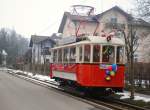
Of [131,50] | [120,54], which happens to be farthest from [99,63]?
[131,50]

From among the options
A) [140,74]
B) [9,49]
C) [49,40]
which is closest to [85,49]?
[140,74]

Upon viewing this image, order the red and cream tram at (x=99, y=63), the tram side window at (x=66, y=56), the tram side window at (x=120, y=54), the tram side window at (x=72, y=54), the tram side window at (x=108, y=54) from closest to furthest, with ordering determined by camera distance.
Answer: the red and cream tram at (x=99, y=63) → the tram side window at (x=108, y=54) → the tram side window at (x=120, y=54) → the tram side window at (x=72, y=54) → the tram side window at (x=66, y=56)

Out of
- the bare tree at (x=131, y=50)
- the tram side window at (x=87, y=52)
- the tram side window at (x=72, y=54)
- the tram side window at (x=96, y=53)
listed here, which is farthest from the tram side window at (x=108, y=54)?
the tram side window at (x=72, y=54)

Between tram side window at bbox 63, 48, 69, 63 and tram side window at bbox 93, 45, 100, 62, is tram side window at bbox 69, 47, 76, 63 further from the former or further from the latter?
tram side window at bbox 93, 45, 100, 62

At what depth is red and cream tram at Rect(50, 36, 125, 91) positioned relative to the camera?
18.8 meters

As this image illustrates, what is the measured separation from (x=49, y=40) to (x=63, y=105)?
71.4 meters

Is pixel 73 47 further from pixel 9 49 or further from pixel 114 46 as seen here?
pixel 9 49

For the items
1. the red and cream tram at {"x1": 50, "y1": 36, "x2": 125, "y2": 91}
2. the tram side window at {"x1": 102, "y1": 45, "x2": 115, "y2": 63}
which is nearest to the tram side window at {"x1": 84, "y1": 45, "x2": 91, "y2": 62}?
the red and cream tram at {"x1": 50, "y1": 36, "x2": 125, "y2": 91}

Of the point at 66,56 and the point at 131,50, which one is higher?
the point at 131,50

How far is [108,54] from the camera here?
763 inches

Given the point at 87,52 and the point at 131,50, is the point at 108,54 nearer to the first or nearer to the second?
the point at 87,52

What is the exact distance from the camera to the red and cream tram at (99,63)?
18.8 m

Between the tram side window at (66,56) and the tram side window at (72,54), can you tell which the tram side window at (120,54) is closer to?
the tram side window at (72,54)

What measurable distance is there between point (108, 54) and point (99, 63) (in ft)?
2.55
